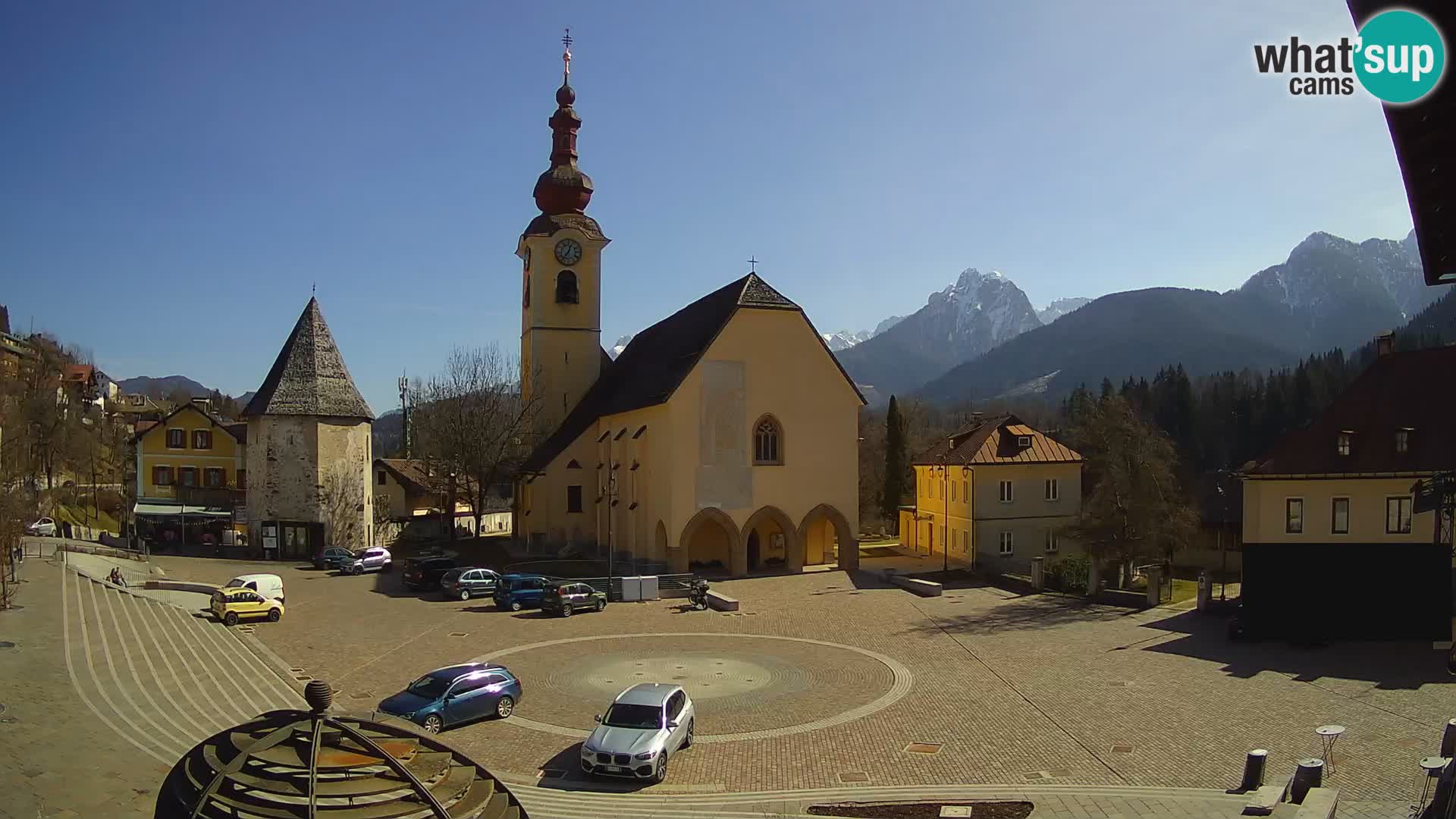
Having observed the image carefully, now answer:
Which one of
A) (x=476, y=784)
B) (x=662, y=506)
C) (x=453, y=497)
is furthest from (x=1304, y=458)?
(x=453, y=497)

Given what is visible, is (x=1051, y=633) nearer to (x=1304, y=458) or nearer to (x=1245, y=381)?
(x=1304, y=458)

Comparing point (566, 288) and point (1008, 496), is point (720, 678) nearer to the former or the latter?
point (1008, 496)

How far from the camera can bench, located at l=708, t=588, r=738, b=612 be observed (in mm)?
32188

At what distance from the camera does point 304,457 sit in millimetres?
46281

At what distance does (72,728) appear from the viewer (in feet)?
49.6

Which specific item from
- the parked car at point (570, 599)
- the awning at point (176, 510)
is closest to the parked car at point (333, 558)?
the awning at point (176, 510)

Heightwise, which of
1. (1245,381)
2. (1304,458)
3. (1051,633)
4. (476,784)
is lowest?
(1051,633)

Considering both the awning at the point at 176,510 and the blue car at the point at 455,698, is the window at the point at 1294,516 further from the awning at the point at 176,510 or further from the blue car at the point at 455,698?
the awning at the point at 176,510

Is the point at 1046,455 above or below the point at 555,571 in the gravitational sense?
above

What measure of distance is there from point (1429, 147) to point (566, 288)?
50808 millimetres

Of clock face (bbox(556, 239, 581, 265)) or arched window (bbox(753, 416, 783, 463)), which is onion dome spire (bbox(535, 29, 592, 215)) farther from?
arched window (bbox(753, 416, 783, 463))

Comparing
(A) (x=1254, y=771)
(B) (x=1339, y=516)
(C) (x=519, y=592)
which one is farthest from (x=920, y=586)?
(A) (x=1254, y=771)

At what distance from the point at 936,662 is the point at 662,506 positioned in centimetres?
1891

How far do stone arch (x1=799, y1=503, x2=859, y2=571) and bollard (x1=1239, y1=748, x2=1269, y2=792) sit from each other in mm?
27967
